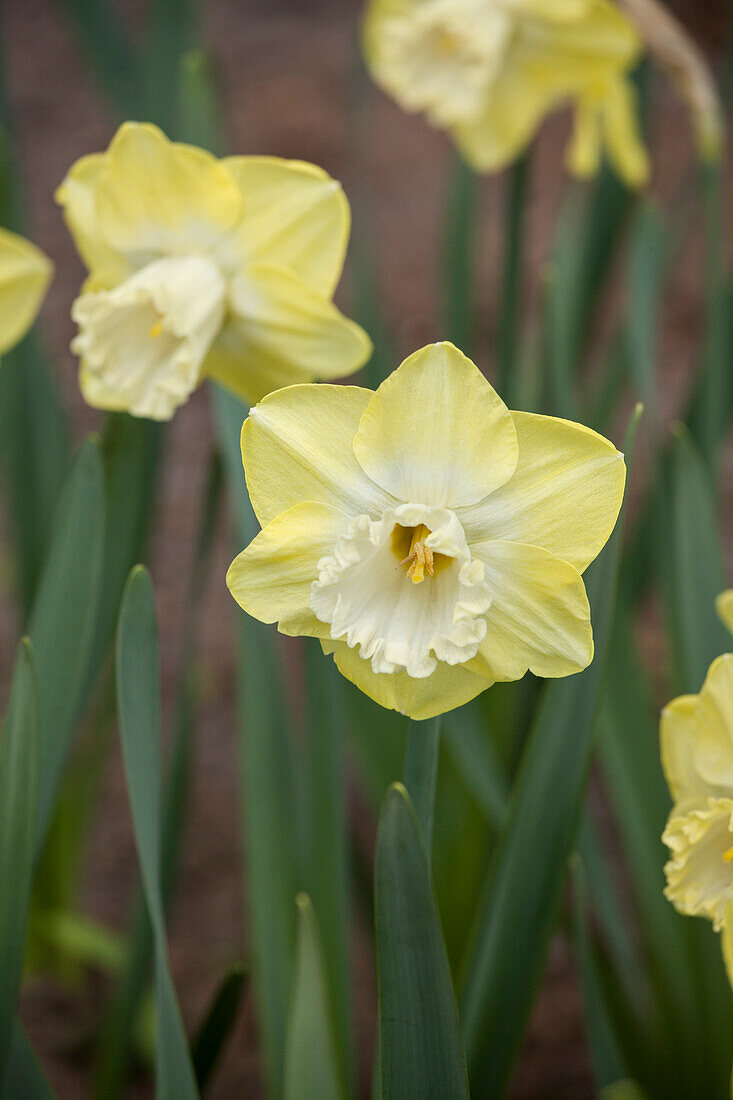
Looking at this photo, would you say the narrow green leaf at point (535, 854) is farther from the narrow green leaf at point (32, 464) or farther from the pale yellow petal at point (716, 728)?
the narrow green leaf at point (32, 464)

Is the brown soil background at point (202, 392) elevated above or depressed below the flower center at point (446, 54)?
below

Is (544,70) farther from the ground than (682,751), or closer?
farther from the ground

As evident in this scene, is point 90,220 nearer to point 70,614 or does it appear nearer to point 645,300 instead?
point 70,614

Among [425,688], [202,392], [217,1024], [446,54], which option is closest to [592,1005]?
[217,1024]

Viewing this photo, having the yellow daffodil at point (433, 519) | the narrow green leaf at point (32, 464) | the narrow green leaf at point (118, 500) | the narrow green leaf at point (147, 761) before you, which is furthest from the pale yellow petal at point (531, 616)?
the narrow green leaf at point (32, 464)

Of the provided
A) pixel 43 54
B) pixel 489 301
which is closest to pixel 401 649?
pixel 489 301

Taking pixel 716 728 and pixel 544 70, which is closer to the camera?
pixel 716 728
